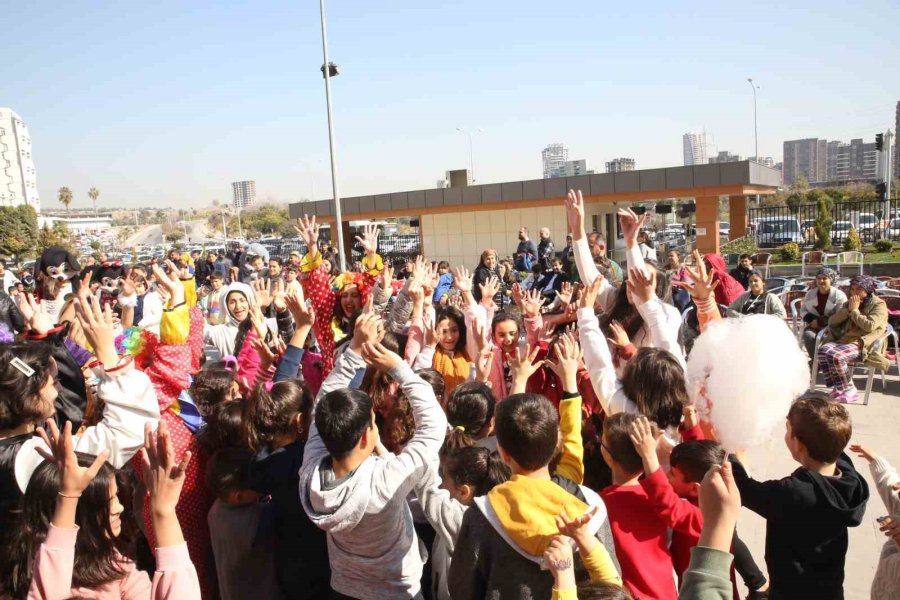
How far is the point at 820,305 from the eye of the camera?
319 inches

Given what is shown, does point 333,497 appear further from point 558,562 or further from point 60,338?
point 60,338

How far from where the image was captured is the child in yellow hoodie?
1.97 metres

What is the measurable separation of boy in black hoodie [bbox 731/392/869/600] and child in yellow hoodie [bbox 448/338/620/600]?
84 centimetres

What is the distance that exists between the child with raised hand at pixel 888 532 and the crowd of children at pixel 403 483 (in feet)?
0.04

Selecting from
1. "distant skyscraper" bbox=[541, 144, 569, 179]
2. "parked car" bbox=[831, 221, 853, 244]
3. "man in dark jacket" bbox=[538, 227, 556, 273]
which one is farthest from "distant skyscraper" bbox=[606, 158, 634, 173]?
"distant skyscraper" bbox=[541, 144, 569, 179]

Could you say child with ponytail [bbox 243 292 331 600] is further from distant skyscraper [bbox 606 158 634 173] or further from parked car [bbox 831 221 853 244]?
distant skyscraper [bbox 606 158 634 173]

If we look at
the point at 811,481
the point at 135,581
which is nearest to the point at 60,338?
the point at 135,581

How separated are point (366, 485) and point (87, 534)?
910mm

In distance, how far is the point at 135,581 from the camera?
2105mm

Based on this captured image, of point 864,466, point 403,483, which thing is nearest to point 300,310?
point 403,483

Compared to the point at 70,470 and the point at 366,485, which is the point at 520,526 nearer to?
the point at 366,485

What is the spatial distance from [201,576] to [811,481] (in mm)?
2804

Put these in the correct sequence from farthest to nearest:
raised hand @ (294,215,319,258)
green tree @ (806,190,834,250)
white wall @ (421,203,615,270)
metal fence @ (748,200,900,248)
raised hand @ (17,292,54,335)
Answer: metal fence @ (748,200,900,248)
white wall @ (421,203,615,270)
green tree @ (806,190,834,250)
raised hand @ (294,215,319,258)
raised hand @ (17,292,54,335)

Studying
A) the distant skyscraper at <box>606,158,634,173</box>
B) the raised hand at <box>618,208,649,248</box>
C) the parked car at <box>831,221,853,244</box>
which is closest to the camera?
the raised hand at <box>618,208,649,248</box>
